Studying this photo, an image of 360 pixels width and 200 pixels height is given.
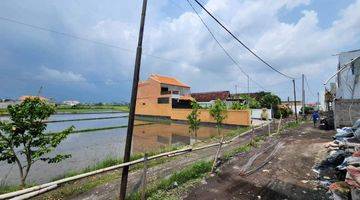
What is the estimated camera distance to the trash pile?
555 centimetres

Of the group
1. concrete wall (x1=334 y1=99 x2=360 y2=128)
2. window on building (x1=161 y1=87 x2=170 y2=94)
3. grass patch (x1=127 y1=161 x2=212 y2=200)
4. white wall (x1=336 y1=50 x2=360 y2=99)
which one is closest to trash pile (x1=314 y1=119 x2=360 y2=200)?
grass patch (x1=127 y1=161 x2=212 y2=200)

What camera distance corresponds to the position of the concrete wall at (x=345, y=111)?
18.3m

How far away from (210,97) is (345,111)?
39.1 m

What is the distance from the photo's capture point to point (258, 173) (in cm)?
914

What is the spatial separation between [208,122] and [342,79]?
20028mm

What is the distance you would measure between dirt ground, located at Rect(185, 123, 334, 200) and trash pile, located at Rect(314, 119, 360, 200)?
38cm

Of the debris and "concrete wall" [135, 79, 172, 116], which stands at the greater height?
"concrete wall" [135, 79, 172, 116]

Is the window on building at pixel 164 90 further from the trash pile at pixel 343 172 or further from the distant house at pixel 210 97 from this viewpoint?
the trash pile at pixel 343 172

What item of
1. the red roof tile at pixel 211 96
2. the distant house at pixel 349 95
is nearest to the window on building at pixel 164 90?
the red roof tile at pixel 211 96

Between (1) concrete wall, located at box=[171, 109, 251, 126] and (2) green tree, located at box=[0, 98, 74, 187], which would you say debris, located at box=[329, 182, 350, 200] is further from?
(1) concrete wall, located at box=[171, 109, 251, 126]

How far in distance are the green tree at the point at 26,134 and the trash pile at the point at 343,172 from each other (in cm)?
909

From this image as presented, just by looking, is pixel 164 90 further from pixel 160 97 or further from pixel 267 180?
pixel 267 180

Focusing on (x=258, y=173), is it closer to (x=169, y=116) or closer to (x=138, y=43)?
(x=138, y=43)

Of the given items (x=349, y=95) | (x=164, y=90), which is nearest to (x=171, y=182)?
(x=349, y=95)
